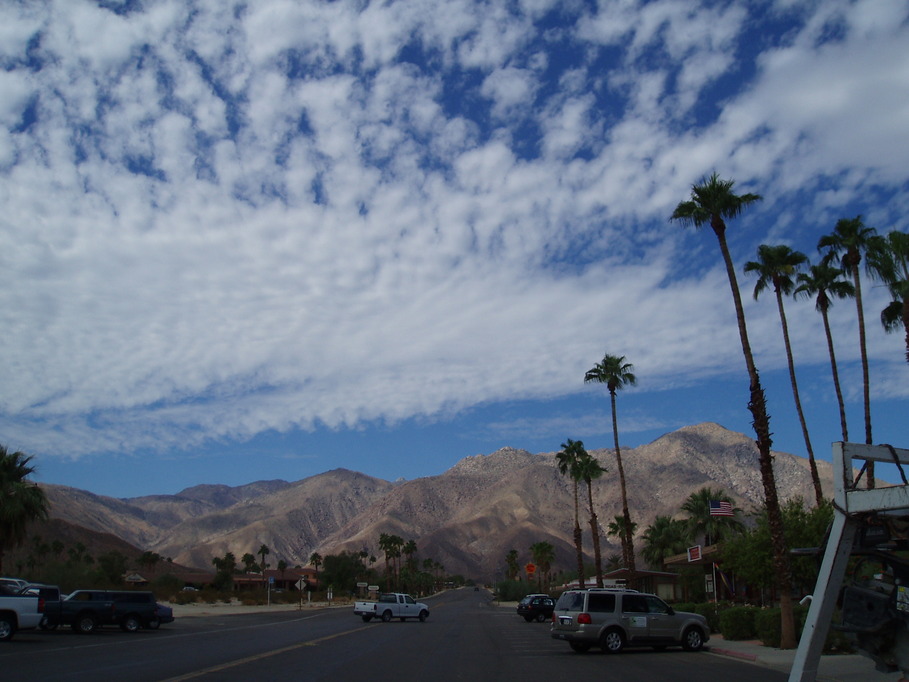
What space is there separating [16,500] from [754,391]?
1363 inches

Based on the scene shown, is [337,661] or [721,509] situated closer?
[337,661]

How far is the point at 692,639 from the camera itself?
78.5 ft

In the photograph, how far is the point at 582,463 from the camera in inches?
2477

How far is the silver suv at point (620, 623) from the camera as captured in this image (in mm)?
22609

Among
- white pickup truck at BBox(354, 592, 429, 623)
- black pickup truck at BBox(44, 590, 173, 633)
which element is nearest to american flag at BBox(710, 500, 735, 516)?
white pickup truck at BBox(354, 592, 429, 623)

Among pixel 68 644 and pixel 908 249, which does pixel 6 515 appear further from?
pixel 908 249

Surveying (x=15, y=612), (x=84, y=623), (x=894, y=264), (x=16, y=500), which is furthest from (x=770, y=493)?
(x=16, y=500)

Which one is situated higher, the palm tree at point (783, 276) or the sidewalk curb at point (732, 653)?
the palm tree at point (783, 276)

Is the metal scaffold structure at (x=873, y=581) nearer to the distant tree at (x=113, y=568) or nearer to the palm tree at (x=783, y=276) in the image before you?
the palm tree at (x=783, y=276)

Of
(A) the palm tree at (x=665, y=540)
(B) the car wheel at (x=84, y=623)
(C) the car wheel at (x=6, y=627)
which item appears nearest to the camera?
(C) the car wheel at (x=6, y=627)

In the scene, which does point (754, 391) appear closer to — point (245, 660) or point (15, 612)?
point (245, 660)

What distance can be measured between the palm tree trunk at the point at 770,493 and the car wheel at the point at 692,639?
7.64 ft

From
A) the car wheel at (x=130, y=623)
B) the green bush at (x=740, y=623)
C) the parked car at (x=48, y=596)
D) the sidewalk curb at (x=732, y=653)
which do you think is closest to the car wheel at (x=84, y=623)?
the parked car at (x=48, y=596)

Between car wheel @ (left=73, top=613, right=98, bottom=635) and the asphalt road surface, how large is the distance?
1696 millimetres
